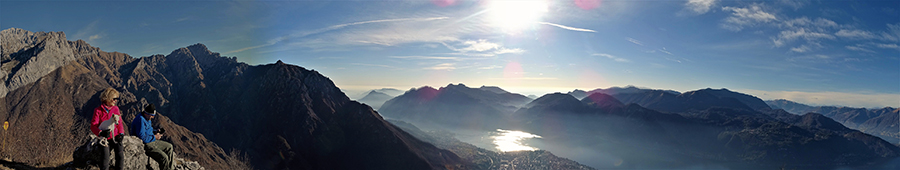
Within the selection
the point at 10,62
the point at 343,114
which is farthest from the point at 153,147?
the point at 10,62

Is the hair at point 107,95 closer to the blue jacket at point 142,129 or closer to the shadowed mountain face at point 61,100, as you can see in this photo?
the blue jacket at point 142,129

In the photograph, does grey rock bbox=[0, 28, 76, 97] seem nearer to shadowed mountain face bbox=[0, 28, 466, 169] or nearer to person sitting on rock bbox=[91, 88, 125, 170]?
shadowed mountain face bbox=[0, 28, 466, 169]

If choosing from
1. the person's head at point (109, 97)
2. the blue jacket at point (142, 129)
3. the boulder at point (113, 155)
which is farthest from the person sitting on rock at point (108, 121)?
the boulder at point (113, 155)

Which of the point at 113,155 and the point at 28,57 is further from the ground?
the point at 28,57

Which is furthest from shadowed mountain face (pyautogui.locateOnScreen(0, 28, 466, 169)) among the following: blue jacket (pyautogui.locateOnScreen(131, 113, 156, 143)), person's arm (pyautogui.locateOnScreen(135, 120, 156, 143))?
blue jacket (pyautogui.locateOnScreen(131, 113, 156, 143))

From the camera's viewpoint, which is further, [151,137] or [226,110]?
[226,110]

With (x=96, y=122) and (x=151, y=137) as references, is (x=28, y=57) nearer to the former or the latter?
(x=151, y=137)

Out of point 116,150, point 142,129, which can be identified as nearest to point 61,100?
point 116,150

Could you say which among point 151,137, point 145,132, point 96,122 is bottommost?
point 151,137
